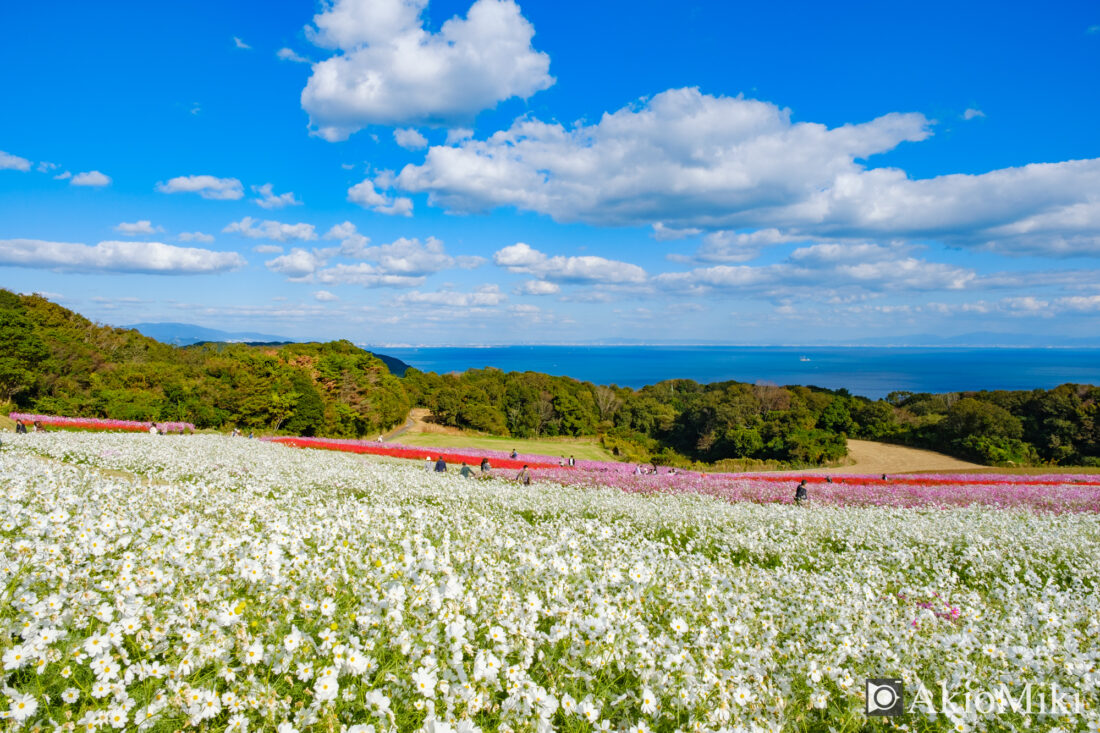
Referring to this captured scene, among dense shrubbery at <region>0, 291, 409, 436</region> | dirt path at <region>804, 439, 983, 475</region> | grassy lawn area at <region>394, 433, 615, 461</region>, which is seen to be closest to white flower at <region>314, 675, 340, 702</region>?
dirt path at <region>804, 439, 983, 475</region>

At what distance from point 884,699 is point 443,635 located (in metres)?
3.40

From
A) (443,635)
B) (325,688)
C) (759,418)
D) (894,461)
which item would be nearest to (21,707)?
(325,688)

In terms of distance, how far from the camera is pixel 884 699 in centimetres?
407

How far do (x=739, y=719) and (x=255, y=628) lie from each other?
3548mm

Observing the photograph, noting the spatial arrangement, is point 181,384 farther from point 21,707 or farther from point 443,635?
point 443,635

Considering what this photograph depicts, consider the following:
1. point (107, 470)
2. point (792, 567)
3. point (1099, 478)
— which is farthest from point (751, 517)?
point (1099, 478)

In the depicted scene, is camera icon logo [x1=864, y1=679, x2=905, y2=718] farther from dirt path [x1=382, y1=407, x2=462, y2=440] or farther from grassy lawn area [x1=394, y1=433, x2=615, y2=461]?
dirt path [x1=382, y1=407, x2=462, y2=440]

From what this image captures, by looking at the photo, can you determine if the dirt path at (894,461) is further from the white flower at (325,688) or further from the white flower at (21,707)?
the white flower at (21,707)

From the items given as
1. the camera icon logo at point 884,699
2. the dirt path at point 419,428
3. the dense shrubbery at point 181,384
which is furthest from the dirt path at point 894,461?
the dense shrubbery at point 181,384

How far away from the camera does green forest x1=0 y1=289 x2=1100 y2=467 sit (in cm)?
4609

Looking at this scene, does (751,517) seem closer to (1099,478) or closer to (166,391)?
(1099,478)

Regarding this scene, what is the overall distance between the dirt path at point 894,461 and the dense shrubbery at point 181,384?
150 ft

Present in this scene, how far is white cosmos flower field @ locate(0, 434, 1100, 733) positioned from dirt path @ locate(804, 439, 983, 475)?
39925 millimetres

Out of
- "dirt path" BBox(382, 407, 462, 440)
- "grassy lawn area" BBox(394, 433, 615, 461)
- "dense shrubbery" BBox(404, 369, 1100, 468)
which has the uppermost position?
"dense shrubbery" BBox(404, 369, 1100, 468)
